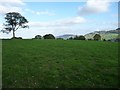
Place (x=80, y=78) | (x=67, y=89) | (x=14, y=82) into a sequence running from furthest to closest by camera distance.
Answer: (x=80, y=78) → (x=14, y=82) → (x=67, y=89)

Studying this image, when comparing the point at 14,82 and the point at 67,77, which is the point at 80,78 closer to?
the point at 67,77

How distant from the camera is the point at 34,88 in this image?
1375 centimetres

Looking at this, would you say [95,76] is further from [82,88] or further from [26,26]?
[26,26]

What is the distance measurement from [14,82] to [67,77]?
415cm

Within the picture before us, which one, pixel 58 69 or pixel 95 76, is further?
pixel 58 69

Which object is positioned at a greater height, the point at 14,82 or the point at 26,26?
the point at 26,26

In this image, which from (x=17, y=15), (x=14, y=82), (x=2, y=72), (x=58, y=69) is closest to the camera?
(x=14, y=82)

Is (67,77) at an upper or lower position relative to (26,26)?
lower

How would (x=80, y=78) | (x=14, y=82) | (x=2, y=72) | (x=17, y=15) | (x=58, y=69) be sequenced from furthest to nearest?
(x=17, y=15) < (x=58, y=69) < (x=2, y=72) < (x=80, y=78) < (x=14, y=82)

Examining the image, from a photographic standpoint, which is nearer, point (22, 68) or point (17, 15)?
point (22, 68)

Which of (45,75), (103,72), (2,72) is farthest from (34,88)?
(103,72)

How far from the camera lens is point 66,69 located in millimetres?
18891

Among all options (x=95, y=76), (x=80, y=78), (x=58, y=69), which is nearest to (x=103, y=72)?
(x=95, y=76)

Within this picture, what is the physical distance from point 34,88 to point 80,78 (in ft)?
13.3
